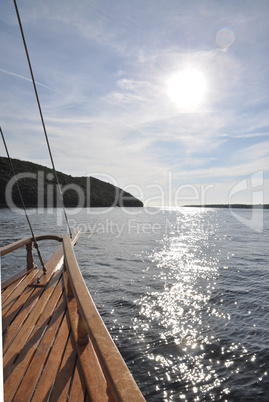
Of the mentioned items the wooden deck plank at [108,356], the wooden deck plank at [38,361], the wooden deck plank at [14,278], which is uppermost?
the wooden deck plank at [108,356]

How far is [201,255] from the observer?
67.2ft

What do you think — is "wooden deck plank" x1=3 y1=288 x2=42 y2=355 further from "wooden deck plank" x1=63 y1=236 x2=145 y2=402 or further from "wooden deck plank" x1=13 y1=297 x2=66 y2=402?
"wooden deck plank" x1=63 y1=236 x2=145 y2=402

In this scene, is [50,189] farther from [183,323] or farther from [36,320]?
[36,320]

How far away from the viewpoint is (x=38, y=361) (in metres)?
3.06

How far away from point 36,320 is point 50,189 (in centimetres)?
12626

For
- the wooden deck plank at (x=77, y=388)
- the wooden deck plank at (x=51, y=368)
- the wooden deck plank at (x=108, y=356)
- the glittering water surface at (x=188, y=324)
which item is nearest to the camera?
the wooden deck plank at (x=108, y=356)

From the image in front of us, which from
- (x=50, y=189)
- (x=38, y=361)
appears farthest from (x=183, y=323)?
(x=50, y=189)

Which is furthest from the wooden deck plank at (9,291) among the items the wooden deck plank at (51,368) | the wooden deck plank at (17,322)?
the wooden deck plank at (51,368)

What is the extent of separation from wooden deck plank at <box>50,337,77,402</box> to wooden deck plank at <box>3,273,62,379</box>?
0.58 m

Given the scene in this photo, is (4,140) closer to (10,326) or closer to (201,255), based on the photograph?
(10,326)

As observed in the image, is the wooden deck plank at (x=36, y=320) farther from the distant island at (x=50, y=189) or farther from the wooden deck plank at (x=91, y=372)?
the distant island at (x=50, y=189)

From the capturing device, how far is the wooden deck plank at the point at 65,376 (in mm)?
2527

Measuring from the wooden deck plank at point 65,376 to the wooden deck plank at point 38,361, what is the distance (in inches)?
9.2

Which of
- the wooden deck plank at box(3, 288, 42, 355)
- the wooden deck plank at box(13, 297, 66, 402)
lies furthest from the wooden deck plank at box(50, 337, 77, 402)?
the wooden deck plank at box(3, 288, 42, 355)
